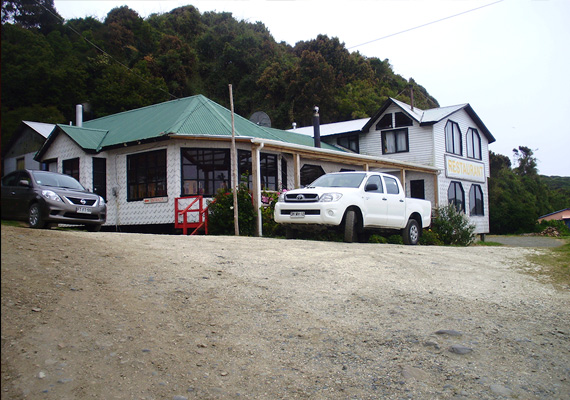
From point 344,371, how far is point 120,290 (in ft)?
8.99

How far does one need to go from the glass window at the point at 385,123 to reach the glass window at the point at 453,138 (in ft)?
10.1

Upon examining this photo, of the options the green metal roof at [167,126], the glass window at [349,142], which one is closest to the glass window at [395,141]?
the glass window at [349,142]

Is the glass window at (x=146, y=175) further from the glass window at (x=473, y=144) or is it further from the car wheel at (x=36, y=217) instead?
the glass window at (x=473, y=144)

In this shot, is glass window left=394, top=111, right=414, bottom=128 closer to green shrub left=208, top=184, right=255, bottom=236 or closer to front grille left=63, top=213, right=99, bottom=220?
green shrub left=208, top=184, right=255, bottom=236

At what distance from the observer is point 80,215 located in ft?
39.6

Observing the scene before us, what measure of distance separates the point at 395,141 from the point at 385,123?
1.21 m

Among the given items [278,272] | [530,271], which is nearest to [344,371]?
[278,272]

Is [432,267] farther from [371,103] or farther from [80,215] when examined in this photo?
[371,103]

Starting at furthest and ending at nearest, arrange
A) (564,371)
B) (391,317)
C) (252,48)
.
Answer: (252,48)
(391,317)
(564,371)

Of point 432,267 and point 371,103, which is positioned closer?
point 432,267

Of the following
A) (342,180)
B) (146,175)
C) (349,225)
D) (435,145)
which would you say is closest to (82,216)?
(349,225)

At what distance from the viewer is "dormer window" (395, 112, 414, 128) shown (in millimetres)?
27781

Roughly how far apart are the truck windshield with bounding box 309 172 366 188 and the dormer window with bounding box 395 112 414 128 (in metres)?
15.0

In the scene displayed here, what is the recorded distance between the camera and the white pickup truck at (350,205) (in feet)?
41.9
